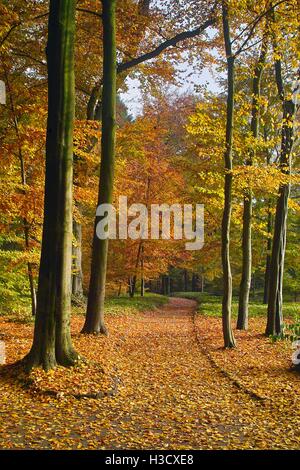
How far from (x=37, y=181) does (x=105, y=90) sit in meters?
3.50

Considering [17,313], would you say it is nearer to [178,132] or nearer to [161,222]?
[161,222]

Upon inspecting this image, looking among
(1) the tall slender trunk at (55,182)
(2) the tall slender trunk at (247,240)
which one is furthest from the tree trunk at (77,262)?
(1) the tall slender trunk at (55,182)

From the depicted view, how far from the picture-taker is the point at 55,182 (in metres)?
7.11

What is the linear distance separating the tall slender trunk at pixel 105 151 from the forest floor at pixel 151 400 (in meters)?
Result: 0.84

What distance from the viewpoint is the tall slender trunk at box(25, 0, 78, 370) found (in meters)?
7.09

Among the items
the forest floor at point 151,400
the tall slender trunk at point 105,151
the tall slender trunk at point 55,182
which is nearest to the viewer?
the forest floor at point 151,400

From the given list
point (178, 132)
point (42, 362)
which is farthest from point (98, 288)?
point (178, 132)

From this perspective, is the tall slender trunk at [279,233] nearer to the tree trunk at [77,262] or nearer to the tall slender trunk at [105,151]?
the tall slender trunk at [105,151]

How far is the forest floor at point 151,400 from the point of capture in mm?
5050

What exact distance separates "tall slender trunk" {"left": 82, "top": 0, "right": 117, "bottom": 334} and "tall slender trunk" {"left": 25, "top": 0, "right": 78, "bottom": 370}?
10.4 ft

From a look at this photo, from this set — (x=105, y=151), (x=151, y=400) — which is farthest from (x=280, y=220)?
(x=151, y=400)

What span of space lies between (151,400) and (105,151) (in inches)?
243

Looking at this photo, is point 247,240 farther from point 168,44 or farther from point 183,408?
point 183,408

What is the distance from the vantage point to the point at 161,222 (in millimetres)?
24859
